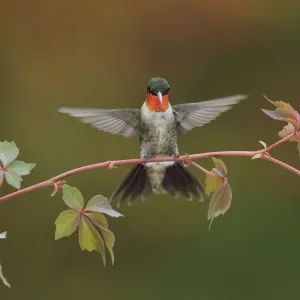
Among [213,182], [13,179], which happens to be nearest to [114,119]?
[213,182]

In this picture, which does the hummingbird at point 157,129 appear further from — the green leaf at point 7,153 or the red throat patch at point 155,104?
the green leaf at point 7,153

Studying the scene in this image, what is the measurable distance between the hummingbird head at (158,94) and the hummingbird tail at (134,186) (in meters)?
0.15

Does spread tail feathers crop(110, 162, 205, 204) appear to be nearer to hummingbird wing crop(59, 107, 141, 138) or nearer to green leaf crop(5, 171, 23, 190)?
hummingbird wing crop(59, 107, 141, 138)

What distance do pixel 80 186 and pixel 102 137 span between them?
0.28 metres

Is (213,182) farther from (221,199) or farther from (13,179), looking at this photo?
(13,179)

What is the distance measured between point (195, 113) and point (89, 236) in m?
0.65

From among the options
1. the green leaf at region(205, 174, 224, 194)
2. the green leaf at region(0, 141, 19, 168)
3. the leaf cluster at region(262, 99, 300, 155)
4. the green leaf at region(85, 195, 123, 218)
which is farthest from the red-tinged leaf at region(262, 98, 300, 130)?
the green leaf at region(0, 141, 19, 168)

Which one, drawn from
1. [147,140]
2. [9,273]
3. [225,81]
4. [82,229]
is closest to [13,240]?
[9,273]

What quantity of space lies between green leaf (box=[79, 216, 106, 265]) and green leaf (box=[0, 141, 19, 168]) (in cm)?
15

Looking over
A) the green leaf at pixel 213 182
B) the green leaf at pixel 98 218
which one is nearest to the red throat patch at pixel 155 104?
the green leaf at pixel 213 182

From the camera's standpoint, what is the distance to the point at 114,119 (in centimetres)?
175

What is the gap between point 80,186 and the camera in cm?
363

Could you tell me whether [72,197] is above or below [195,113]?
below

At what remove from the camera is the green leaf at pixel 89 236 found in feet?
3.96
